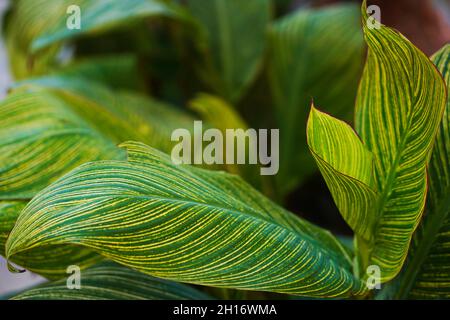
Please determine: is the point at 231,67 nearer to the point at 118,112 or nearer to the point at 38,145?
the point at 118,112

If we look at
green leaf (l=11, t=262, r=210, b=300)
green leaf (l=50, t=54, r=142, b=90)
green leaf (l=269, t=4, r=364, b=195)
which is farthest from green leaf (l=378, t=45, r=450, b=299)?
green leaf (l=50, t=54, r=142, b=90)

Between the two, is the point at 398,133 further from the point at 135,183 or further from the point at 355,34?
the point at 355,34

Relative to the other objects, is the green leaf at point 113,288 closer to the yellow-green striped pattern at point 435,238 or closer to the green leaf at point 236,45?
the yellow-green striped pattern at point 435,238

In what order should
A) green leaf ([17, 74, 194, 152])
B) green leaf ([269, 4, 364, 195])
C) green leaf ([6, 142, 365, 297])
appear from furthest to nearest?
1. green leaf ([269, 4, 364, 195])
2. green leaf ([17, 74, 194, 152])
3. green leaf ([6, 142, 365, 297])

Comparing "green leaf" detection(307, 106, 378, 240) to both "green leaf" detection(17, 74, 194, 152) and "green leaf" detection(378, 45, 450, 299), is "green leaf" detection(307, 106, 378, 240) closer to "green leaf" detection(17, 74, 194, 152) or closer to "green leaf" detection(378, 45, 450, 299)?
"green leaf" detection(378, 45, 450, 299)

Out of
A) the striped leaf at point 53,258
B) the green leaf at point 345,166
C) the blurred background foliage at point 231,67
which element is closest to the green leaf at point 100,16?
the blurred background foliage at point 231,67

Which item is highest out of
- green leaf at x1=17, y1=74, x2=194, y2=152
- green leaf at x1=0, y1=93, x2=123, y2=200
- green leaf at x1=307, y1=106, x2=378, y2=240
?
green leaf at x1=17, y1=74, x2=194, y2=152
